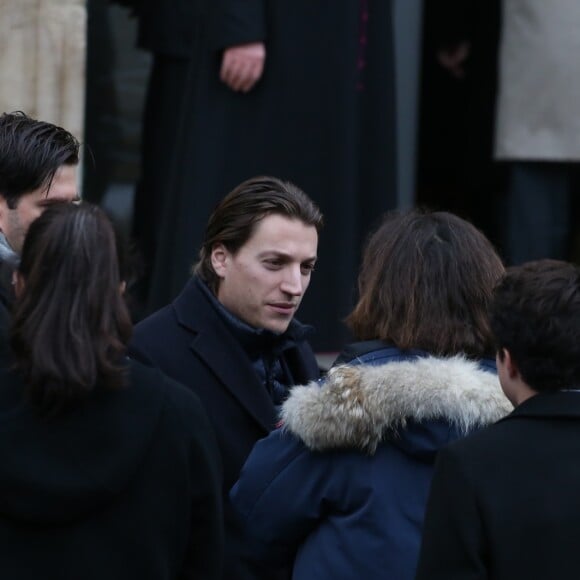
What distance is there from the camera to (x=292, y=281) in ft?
11.3

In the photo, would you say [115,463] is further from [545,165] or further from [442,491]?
[545,165]

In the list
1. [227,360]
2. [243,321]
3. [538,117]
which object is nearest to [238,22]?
[538,117]

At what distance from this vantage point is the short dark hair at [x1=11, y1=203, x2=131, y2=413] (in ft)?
7.93

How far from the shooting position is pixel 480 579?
96.2 inches

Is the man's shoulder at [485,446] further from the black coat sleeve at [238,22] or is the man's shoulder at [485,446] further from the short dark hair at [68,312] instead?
the black coat sleeve at [238,22]

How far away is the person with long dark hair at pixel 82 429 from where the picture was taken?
2424 millimetres

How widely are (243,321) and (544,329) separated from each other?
3.35ft

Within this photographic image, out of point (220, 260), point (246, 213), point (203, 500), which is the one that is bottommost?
point (203, 500)

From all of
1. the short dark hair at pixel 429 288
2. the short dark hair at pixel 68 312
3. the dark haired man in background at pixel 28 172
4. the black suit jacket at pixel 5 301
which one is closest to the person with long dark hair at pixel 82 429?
the short dark hair at pixel 68 312

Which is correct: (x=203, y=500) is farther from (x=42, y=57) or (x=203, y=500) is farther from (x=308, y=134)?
(x=308, y=134)

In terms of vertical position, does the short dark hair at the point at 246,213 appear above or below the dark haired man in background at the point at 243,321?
above

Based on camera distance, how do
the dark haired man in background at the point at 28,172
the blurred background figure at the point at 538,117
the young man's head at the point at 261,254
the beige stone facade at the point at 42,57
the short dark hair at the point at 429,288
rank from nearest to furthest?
the short dark hair at the point at 429,288 → the dark haired man in background at the point at 28,172 → the young man's head at the point at 261,254 → the beige stone facade at the point at 42,57 → the blurred background figure at the point at 538,117

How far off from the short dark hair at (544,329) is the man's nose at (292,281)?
0.89 metres

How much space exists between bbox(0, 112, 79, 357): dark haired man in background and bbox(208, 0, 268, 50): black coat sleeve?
1648 millimetres
